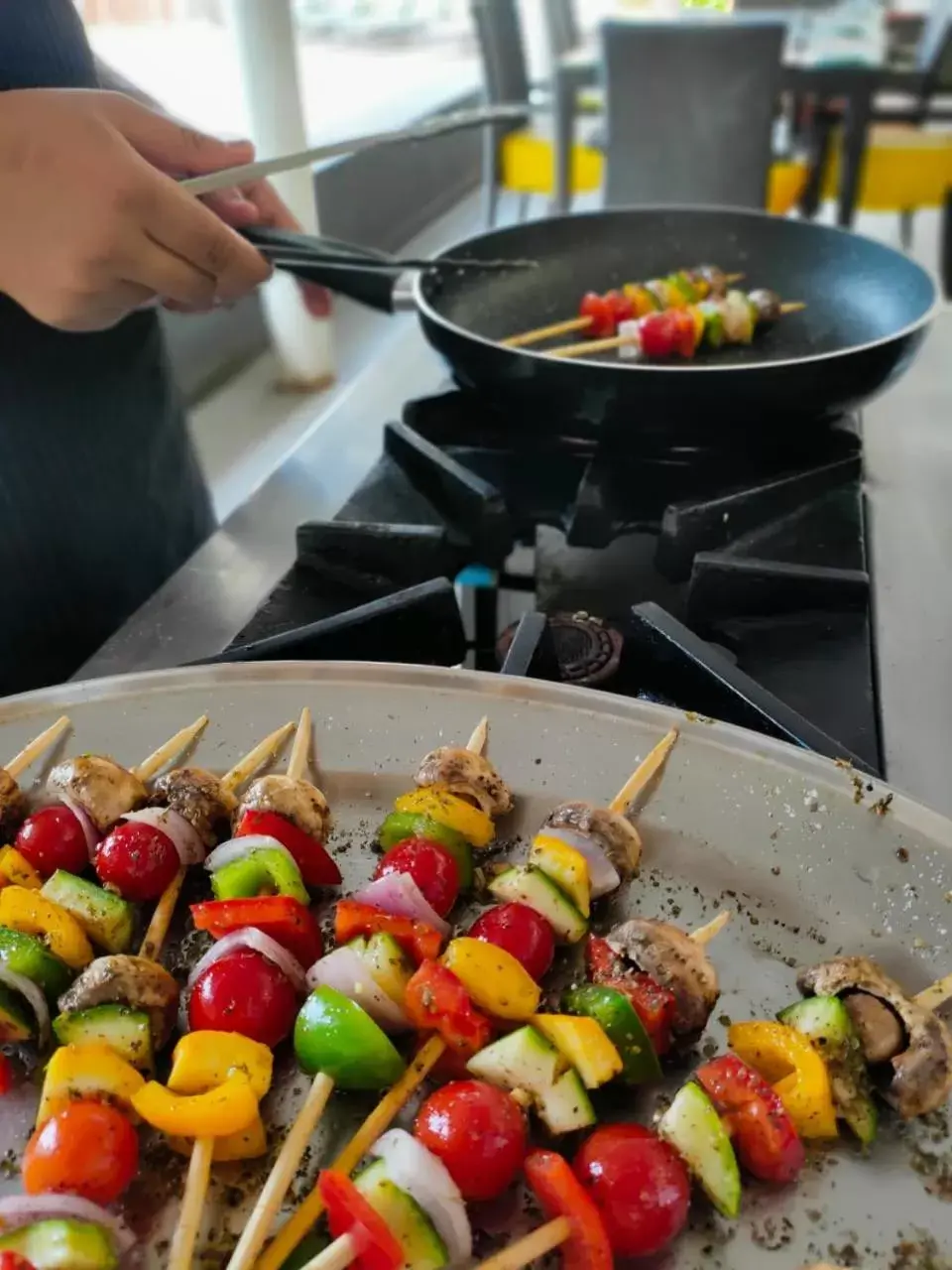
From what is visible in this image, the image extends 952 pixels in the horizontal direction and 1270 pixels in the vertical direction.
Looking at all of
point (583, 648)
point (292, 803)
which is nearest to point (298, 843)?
point (292, 803)

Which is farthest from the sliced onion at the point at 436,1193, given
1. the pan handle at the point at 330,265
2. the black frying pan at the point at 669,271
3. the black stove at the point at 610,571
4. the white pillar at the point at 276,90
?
the white pillar at the point at 276,90

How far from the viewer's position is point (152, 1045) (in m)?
0.88

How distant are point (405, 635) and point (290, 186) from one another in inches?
133

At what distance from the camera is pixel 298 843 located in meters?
1.01

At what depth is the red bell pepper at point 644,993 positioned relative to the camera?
85cm

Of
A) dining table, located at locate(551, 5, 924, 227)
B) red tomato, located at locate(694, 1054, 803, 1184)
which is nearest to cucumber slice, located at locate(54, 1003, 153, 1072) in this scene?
red tomato, located at locate(694, 1054, 803, 1184)

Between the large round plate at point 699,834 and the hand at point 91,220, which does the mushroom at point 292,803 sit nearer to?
the large round plate at point 699,834

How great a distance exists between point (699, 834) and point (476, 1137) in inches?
14.9

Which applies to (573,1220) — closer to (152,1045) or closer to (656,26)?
(152,1045)

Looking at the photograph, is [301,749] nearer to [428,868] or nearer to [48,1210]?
[428,868]

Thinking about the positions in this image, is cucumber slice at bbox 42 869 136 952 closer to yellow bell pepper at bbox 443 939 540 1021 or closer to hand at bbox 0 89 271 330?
yellow bell pepper at bbox 443 939 540 1021

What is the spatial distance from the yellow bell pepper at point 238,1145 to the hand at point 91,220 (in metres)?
1.07

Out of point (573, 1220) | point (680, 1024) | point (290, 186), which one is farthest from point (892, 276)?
point (290, 186)

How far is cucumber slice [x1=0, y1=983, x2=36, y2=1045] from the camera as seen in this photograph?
875 mm
